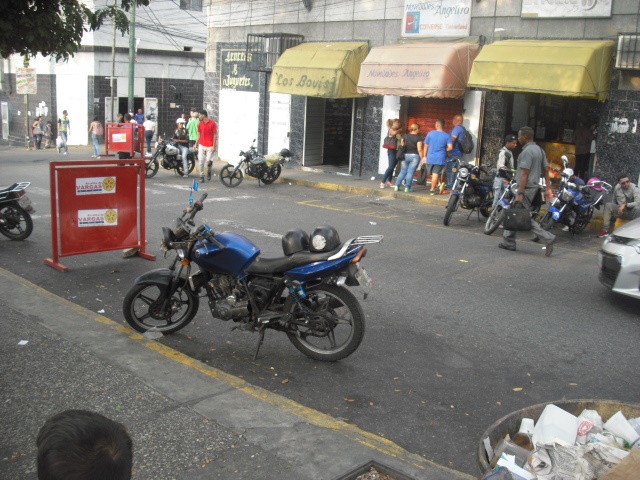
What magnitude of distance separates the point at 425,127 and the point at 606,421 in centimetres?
1574

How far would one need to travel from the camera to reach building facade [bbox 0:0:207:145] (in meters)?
35.4

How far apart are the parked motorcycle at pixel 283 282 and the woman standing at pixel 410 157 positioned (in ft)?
35.9

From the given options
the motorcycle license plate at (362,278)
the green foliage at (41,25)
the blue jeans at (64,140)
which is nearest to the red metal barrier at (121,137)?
the blue jeans at (64,140)

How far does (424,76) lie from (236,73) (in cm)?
856

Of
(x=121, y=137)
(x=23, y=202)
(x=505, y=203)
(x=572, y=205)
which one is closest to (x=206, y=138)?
(x=121, y=137)

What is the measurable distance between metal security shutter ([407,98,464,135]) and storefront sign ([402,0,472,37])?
1.67 metres

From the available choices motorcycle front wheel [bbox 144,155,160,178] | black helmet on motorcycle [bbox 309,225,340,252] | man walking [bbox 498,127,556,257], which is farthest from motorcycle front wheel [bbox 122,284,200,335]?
motorcycle front wheel [bbox 144,155,160,178]

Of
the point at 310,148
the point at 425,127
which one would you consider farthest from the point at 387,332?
the point at 310,148

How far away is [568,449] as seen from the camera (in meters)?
3.08

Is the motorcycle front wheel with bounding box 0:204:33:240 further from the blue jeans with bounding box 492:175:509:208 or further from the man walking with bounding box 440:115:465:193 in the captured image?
the man walking with bounding box 440:115:465:193

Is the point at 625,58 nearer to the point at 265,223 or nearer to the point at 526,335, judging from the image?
the point at 265,223

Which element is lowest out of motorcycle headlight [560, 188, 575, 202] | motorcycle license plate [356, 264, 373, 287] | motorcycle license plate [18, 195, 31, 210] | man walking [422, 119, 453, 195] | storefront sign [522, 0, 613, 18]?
Answer: motorcycle license plate [18, 195, 31, 210]

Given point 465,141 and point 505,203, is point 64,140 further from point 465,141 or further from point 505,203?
point 505,203

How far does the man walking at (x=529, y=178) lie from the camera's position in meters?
11.0
